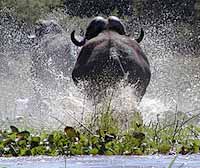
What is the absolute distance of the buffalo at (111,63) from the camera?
37.9 ft

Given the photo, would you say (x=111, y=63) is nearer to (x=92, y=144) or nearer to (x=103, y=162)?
(x=92, y=144)

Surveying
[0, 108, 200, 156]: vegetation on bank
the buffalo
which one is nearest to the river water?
[0, 108, 200, 156]: vegetation on bank

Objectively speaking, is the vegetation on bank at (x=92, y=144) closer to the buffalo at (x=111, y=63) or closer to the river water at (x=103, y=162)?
the river water at (x=103, y=162)

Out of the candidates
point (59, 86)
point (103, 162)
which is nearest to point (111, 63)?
point (59, 86)

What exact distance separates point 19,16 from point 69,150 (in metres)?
26.3

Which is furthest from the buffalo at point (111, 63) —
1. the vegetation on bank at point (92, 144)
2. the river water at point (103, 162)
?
the river water at point (103, 162)

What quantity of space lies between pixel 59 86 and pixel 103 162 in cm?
997

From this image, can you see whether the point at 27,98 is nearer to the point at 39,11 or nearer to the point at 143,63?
the point at 143,63

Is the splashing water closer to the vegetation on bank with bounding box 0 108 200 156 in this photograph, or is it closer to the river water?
the vegetation on bank with bounding box 0 108 200 156

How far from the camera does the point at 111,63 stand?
1168cm

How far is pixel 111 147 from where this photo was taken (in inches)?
231

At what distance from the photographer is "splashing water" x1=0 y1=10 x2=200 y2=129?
10525 mm

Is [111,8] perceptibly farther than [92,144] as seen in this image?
Yes

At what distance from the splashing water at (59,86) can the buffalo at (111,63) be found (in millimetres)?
263
